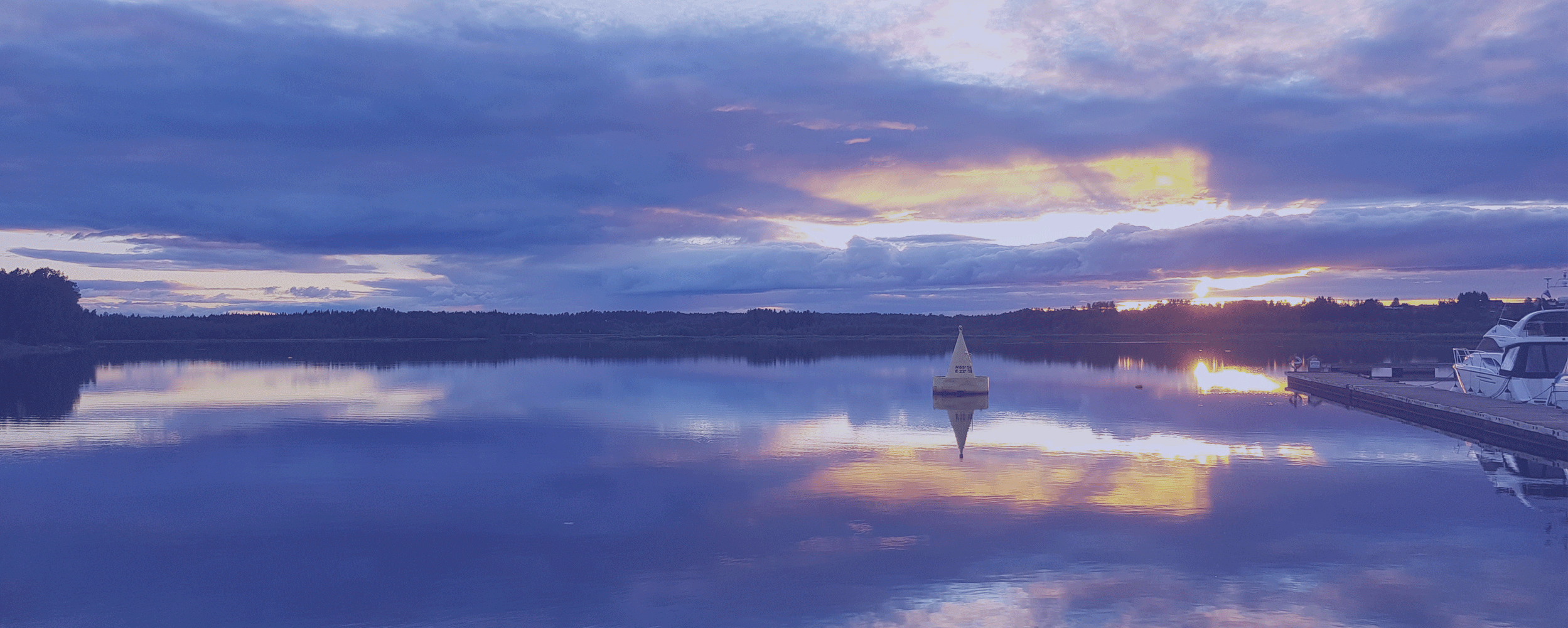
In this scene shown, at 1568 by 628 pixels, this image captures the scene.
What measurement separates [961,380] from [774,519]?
69.4ft

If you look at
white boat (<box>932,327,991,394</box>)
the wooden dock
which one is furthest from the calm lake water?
white boat (<box>932,327,991,394</box>)

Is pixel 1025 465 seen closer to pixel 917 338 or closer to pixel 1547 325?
pixel 1547 325

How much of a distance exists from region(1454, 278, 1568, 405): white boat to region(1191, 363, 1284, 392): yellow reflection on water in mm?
10154

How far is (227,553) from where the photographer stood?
13586mm

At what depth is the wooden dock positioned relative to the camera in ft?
73.7

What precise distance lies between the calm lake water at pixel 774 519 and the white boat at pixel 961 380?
2.36 metres

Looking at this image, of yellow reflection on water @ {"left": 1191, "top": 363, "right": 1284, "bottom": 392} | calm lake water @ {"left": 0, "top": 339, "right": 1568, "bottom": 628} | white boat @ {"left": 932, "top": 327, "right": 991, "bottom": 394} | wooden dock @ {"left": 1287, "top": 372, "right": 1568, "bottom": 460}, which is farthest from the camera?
yellow reflection on water @ {"left": 1191, "top": 363, "right": 1284, "bottom": 392}

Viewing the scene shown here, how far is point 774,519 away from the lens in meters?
15.4

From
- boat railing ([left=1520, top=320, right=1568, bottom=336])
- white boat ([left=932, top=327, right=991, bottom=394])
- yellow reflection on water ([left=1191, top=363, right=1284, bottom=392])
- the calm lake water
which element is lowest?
the calm lake water

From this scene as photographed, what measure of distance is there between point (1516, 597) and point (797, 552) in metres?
8.40

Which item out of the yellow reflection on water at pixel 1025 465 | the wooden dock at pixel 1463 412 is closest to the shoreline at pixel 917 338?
the wooden dock at pixel 1463 412

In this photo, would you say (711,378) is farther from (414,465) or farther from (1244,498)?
(1244,498)

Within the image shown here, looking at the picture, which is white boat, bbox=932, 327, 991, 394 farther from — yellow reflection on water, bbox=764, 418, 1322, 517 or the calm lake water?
yellow reflection on water, bbox=764, 418, 1322, 517

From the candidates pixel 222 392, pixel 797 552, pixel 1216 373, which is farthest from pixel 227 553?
pixel 1216 373
